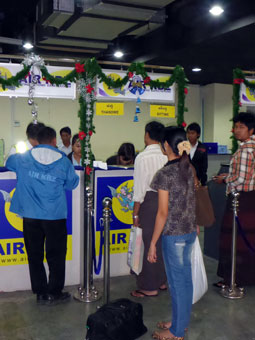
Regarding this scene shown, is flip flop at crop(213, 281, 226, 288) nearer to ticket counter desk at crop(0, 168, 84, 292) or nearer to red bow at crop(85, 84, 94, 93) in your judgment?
ticket counter desk at crop(0, 168, 84, 292)

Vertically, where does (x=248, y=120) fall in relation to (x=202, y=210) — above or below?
above

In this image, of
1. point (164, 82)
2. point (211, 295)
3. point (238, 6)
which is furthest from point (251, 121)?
point (238, 6)

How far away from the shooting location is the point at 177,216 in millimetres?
2354

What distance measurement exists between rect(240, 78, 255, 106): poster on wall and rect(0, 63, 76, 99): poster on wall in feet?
6.88

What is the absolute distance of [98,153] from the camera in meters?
10.0

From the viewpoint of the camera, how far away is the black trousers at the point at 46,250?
3.11m

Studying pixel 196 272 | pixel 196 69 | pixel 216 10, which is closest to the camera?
pixel 196 272

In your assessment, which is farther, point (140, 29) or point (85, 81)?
point (140, 29)

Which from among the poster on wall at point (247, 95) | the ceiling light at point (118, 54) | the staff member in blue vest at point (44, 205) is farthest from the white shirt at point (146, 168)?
the ceiling light at point (118, 54)

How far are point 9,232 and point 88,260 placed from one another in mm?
751

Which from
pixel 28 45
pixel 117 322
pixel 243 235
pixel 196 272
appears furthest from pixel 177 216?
pixel 28 45

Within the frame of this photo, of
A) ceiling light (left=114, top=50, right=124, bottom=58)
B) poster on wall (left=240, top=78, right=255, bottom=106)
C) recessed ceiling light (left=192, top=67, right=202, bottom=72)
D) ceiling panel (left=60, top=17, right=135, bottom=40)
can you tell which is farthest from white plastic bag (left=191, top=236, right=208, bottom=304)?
recessed ceiling light (left=192, top=67, right=202, bottom=72)

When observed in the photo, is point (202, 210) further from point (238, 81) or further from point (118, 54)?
point (118, 54)

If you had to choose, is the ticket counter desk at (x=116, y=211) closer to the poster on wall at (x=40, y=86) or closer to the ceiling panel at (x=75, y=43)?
the poster on wall at (x=40, y=86)
